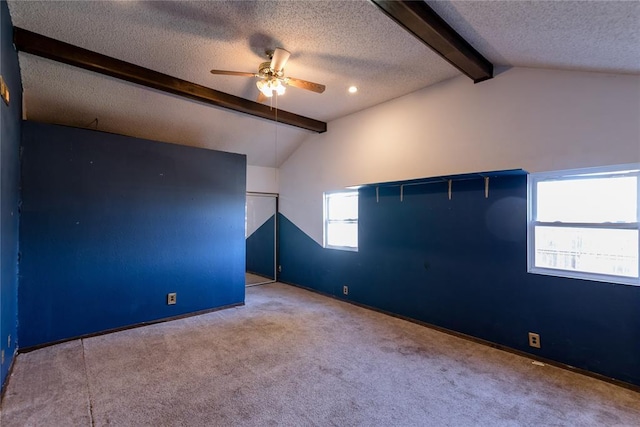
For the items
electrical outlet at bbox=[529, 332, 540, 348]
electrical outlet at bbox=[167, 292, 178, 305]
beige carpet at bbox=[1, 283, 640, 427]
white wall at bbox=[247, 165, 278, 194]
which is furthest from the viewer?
white wall at bbox=[247, 165, 278, 194]

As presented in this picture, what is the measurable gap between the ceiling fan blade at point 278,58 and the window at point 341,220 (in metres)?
2.54

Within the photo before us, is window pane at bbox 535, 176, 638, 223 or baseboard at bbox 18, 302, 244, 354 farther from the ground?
window pane at bbox 535, 176, 638, 223

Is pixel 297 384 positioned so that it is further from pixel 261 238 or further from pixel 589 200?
pixel 261 238

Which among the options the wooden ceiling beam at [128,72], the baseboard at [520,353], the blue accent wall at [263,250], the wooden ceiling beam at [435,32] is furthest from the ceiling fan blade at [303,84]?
the blue accent wall at [263,250]

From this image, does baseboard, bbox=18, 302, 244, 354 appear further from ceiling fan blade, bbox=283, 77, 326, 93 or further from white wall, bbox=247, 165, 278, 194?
ceiling fan blade, bbox=283, 77, 326, 93

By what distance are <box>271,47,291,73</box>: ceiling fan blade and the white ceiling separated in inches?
4.8

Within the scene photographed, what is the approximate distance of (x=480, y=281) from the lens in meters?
3.44

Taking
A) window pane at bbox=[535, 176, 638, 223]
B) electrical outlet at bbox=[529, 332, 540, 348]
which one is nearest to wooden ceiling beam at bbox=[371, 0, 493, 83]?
window pane at bbox=[535, 176, 638, 223]

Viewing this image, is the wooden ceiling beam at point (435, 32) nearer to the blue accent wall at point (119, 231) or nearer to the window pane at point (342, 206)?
the window pane at point (342, 206)

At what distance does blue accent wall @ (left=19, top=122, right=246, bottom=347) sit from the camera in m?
3.26

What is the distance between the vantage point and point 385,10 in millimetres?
2223

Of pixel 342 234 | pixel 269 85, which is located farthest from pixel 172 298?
pixel 269 85

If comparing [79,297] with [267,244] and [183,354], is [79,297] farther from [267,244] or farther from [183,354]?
[267,244]

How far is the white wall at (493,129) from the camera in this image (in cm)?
261
